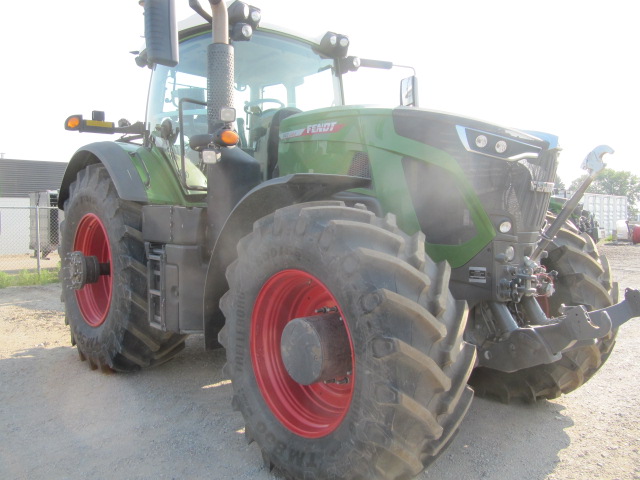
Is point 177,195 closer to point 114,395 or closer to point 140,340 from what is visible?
point 140,340

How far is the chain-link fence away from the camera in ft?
48.6

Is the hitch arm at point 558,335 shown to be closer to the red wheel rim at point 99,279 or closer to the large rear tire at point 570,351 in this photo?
the large rear tire at point 570,351

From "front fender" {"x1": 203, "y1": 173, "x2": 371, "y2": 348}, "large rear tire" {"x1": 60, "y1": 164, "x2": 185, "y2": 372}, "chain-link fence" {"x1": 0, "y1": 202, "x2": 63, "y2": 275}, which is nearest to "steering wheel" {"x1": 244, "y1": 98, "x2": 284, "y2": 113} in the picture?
"large rear tire" {"x1": 60, "y1": 164, "x2": 185, "y2": 372}

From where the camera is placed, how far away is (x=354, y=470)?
224 centimetres

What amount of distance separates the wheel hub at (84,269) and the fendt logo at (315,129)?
76.6 inches

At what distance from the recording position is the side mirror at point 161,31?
111 inches

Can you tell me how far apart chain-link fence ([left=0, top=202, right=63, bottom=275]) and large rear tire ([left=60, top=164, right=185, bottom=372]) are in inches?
393

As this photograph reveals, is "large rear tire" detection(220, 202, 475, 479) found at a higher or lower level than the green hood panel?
lower

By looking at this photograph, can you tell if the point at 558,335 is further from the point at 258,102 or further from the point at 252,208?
the point at 258,102

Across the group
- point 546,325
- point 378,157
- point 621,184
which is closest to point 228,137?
point 378,157

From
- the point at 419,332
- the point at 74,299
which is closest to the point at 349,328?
the point at 419,332

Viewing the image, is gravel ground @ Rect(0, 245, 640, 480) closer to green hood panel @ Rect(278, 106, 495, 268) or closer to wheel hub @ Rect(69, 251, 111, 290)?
wheel hub @ Rect(69, 251, 111, 290)

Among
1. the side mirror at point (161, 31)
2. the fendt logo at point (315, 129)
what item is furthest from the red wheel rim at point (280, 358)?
the side mirror at point (161, 31)

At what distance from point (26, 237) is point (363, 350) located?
68.5 ft
